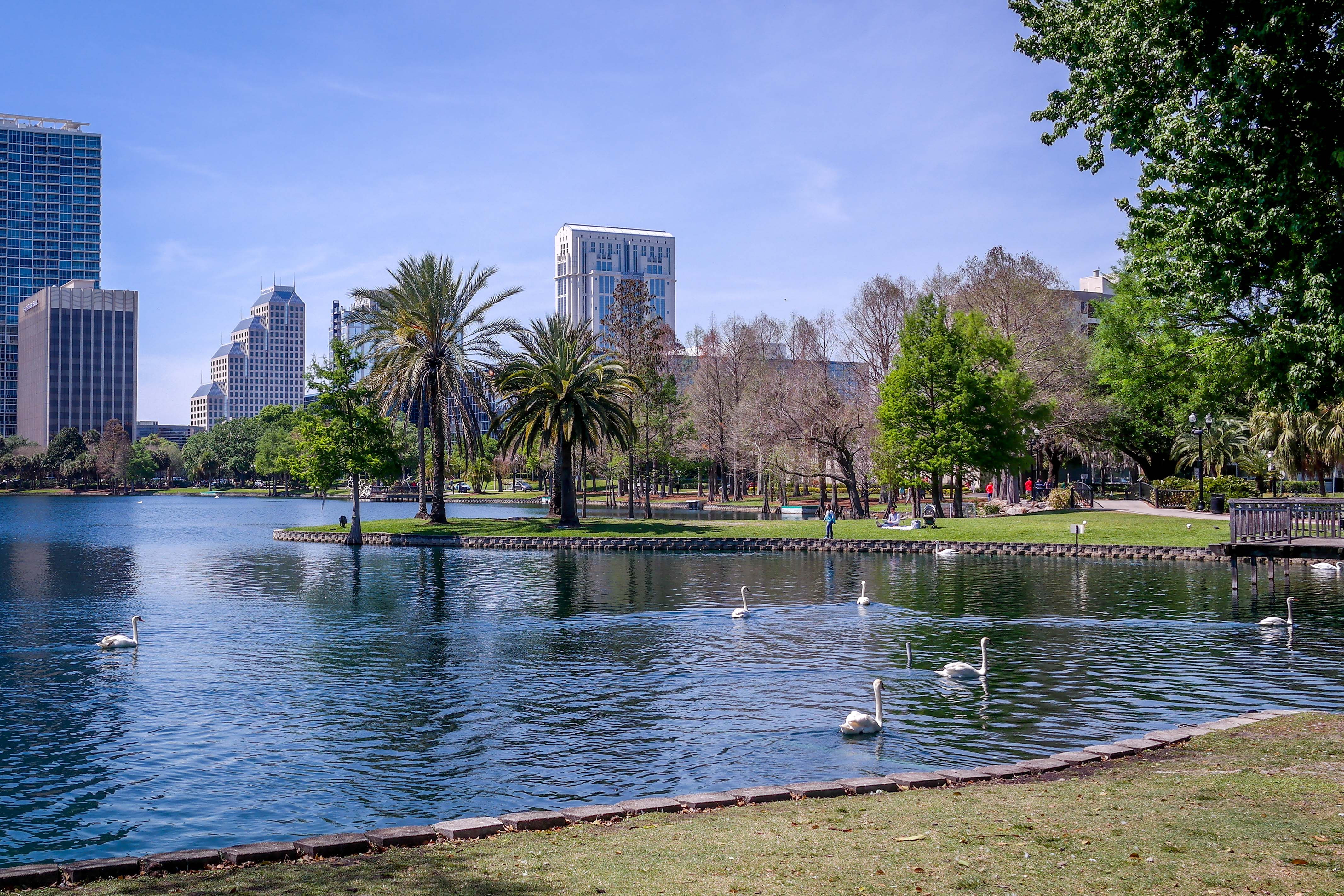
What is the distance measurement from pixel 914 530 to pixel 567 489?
2241cm

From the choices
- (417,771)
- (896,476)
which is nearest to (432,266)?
(896,476)

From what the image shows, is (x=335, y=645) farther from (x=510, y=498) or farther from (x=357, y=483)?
(x=510, y=498)

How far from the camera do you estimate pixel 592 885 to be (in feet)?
27.2

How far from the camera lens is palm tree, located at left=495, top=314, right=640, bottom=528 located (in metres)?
59.3

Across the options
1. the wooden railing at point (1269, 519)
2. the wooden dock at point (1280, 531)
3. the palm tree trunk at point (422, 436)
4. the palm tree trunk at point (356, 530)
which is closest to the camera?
the wooden dock at point (1280, 531)

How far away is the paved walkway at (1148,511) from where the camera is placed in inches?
2162

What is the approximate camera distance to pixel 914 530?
5419 cm

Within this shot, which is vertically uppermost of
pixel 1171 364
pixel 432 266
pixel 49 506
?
pixel 432 266

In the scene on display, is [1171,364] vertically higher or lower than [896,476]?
higher

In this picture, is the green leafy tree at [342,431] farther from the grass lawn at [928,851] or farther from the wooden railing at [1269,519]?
the grass lawn at [928,851]

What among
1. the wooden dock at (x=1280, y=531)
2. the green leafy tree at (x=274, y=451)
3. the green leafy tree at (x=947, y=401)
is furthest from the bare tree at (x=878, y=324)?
the green leafy tree at (x=274, y=451)

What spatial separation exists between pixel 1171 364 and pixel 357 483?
5083 cm

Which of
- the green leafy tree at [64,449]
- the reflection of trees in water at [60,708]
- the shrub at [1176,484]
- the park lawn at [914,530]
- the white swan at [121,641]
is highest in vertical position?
the green leafy tree at [64,449]

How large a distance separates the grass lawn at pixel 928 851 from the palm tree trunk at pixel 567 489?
51.1m
